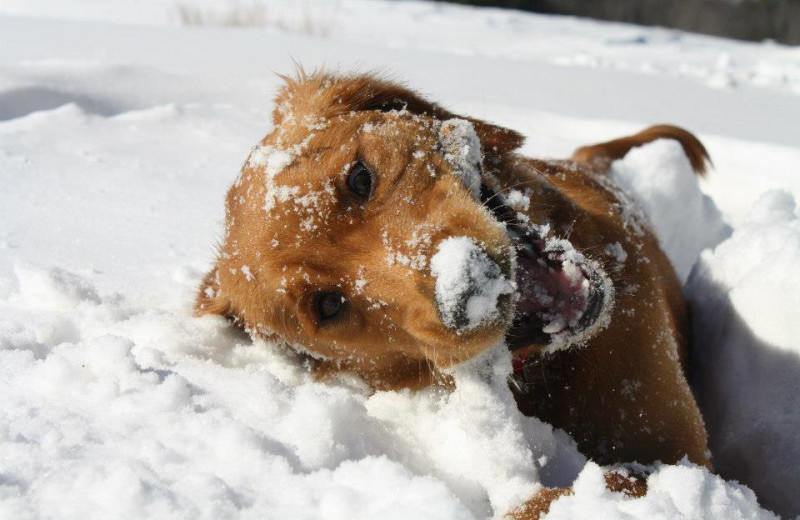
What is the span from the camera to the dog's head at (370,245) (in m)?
1.91

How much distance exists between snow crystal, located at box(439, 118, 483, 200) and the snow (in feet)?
0.71

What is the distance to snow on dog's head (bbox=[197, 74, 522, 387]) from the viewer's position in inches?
75.5

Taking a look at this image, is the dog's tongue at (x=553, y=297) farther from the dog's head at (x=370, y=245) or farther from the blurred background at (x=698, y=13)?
the blurred background at (x=698, y=13)

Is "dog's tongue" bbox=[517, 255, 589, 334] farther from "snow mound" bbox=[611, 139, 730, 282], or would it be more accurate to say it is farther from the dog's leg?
"snow mound" bbox=[611, 139, 730, 282]

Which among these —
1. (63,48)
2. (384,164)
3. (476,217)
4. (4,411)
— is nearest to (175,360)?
(4,411)

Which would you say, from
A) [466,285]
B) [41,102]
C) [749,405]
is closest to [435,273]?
[466,285]

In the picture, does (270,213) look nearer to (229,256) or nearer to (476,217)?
(229,256)

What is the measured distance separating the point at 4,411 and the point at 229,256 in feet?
2.39

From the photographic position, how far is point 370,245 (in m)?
2.02

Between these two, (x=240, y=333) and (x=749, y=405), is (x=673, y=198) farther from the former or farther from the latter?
(x=240, y=333)

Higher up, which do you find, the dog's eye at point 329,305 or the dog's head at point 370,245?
the dog's head at point 370,245

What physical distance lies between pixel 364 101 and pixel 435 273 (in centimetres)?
83

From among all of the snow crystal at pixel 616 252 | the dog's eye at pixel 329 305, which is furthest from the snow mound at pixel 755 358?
the dog's eye at pixel 329 305

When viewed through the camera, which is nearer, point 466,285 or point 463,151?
point 466,285
